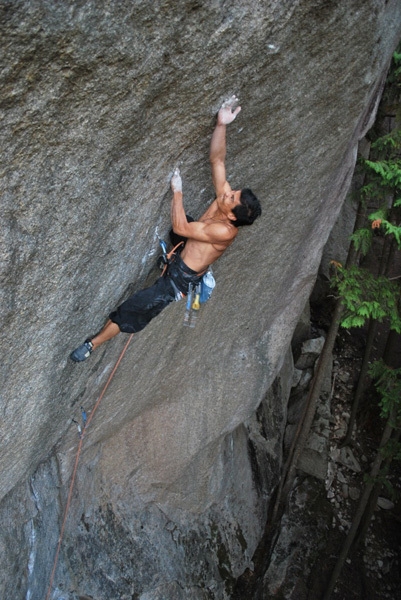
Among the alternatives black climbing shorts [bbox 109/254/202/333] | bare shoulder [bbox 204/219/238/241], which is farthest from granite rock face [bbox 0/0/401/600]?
bare shoulder [bbox 204/219/238/241]

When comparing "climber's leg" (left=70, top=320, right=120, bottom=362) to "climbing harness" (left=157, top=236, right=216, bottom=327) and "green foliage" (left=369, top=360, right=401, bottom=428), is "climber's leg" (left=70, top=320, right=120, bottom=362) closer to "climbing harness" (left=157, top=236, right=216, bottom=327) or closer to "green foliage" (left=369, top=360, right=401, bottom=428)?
"climbing harness" (left=157, top=236, right=216, bottom=327)

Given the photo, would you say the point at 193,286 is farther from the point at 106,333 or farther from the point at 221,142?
the point at 221,142

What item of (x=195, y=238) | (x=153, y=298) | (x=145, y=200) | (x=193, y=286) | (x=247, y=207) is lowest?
(x=193, y=286)

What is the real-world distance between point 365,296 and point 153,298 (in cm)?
458

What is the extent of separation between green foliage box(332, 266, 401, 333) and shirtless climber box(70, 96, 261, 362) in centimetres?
383

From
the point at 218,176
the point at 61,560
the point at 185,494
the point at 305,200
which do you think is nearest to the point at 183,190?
the point at 218,176

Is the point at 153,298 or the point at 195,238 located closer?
the point at 195,238

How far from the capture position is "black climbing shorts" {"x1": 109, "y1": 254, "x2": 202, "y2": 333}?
4.70 m

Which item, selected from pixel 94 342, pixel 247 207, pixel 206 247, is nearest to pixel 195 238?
pixel 206 247

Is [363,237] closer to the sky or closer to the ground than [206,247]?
closer to the ground

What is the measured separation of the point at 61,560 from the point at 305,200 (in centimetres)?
572

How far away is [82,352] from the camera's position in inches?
187

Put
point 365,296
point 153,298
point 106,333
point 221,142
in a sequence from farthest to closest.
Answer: point 365,296 → point 106,333 → point 153,298 → point 221,142

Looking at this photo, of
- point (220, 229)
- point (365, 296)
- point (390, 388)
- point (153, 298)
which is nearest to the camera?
point (220, 229)
